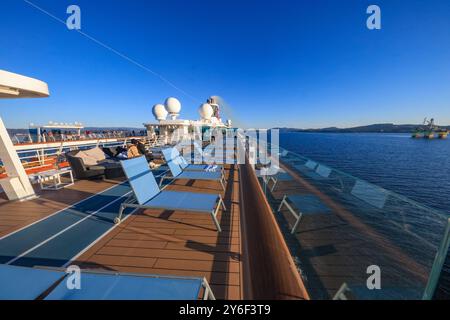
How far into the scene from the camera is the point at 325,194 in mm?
3506

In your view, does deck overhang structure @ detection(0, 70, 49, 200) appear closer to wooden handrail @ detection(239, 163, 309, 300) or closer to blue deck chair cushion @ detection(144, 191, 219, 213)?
blue deck chair cushion @ detection(144, 191, 219, 213)

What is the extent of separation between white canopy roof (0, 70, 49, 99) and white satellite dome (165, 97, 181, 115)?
18.4 metres

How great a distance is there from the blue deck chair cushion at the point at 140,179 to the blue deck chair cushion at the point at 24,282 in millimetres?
1342

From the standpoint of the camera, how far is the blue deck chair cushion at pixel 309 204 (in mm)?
3046

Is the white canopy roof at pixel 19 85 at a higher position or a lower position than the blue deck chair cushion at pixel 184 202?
higher

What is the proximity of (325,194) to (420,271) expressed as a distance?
5.55ft

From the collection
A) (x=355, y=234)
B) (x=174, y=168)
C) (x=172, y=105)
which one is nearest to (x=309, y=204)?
(x=355, y=234)

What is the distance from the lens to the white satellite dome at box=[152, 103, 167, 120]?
21.0 meters

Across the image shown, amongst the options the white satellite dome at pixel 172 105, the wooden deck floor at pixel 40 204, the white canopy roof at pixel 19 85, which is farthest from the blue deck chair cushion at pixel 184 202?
the white satellite dome at pixel 172 105

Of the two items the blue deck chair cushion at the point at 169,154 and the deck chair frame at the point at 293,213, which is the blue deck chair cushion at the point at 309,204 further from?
the blue deck chair cushion at the point at 169,154

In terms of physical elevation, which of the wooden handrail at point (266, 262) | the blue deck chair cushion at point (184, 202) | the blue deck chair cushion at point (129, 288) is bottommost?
the wooden handrail at point (266, 262)

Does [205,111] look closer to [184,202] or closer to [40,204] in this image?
[40,204]

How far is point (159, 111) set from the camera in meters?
21.0
